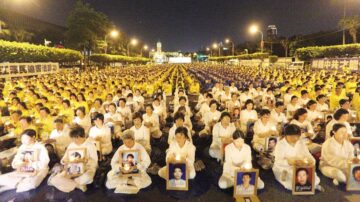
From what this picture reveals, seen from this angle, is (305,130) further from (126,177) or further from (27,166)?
(27,166)

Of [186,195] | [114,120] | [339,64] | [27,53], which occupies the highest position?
[27,53]

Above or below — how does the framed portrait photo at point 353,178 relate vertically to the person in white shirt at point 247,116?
below

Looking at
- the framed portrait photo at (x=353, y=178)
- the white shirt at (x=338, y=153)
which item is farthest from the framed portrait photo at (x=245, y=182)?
the white shirt at (x=338, y=153)

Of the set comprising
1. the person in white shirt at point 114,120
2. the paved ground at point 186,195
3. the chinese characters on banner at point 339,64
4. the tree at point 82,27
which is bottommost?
the paved ground at point 186,195

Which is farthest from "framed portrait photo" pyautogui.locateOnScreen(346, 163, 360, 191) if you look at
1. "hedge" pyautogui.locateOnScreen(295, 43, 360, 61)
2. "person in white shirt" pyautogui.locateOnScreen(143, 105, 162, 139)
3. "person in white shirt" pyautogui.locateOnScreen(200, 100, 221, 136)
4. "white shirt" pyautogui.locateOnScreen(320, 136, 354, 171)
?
"hedge" pyautogui.locateOnScreen(295, 43, 360, 61)

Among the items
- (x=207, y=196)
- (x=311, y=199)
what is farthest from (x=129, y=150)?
(x=311, y=199)

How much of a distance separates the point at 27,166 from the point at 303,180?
Answer: 5.37 m

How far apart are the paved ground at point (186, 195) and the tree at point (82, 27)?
39.3 m

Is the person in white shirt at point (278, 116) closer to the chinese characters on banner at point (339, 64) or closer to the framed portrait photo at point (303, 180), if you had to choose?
the framed portrait photo at point (303, 180)

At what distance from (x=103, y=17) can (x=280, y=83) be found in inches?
1381

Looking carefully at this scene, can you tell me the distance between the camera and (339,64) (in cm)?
2811

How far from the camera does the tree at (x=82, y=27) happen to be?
42.7 metres

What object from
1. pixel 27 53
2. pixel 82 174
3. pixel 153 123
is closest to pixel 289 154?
pixel 82 174

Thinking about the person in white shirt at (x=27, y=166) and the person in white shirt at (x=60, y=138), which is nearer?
the person in white shirt at (x=27, y=166)
